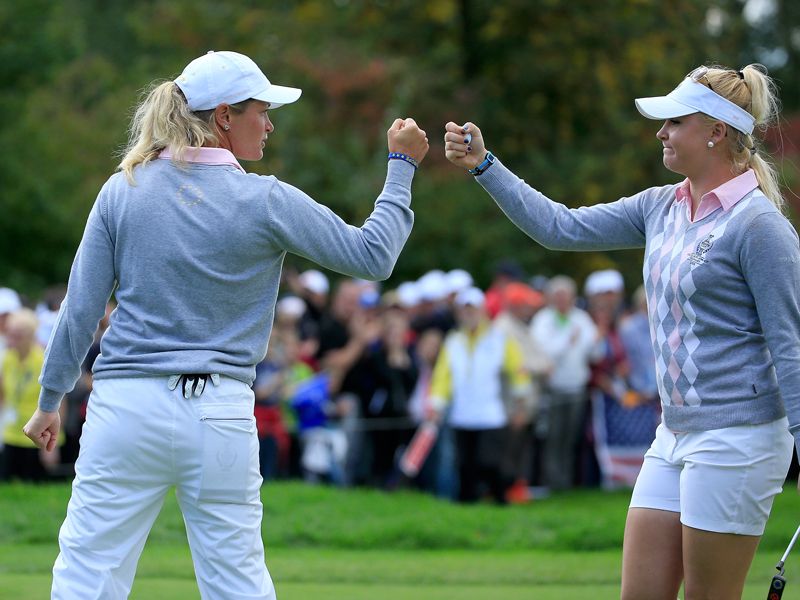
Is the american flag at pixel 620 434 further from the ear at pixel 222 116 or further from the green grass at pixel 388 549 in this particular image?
the ear at pixel 222 116

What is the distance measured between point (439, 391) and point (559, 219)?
7.34m

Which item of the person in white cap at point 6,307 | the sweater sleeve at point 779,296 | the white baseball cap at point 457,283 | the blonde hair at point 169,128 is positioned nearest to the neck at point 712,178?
the sweater sleeve at point 779,296

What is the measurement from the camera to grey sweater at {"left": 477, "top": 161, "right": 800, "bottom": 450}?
4.46 meters

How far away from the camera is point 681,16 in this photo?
78.5ft

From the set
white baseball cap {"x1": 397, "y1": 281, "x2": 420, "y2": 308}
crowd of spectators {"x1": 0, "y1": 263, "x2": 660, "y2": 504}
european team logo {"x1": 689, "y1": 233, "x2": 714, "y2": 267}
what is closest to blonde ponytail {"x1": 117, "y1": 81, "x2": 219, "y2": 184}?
european team logo {"x1": 689, "y1": 233, "x2": 714, "y2": 267}

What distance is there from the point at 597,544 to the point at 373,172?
45.1ft

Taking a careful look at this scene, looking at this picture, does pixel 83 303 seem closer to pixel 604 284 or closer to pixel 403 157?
pixel 403 157

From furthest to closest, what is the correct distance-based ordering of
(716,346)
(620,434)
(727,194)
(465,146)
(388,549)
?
(620,434) < (388,549) < (465,146) < (727,194) < (716,346)

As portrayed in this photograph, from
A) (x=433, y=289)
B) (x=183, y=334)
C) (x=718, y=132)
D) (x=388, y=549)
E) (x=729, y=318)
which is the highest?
(x=718, y=132)

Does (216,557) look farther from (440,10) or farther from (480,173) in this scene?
(440,10)

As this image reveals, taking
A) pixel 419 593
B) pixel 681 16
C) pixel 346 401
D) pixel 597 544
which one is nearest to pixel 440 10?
pixel 681 16

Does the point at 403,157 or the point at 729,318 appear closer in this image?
the point at 729,318

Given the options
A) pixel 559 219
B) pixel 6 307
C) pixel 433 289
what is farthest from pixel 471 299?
pixel 559 219

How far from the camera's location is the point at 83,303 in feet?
14.6
